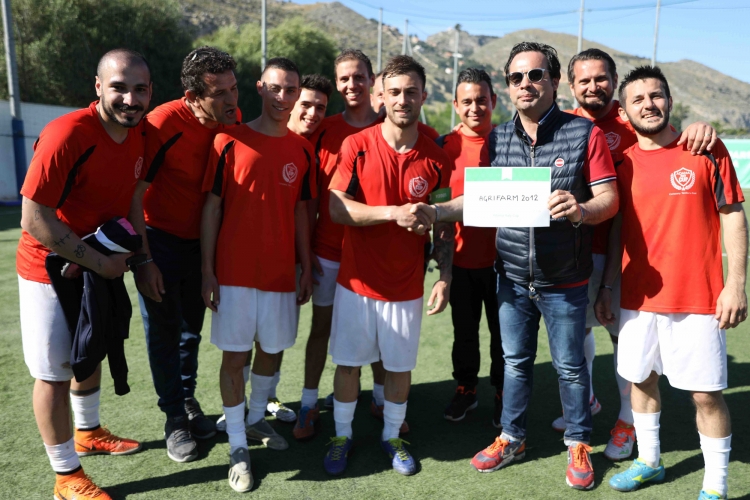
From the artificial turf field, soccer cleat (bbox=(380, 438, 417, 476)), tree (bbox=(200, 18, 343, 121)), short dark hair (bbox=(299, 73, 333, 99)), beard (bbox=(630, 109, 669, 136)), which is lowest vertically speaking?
the artificial turf field

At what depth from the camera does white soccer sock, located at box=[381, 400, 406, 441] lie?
12.2 ft

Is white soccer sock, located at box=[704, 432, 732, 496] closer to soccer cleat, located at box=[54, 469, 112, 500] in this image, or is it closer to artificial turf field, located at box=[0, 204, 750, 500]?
artificial turf field, located at box=[0, 204, 750, 500]

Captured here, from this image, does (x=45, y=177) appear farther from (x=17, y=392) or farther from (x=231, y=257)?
(x=17, y=392)

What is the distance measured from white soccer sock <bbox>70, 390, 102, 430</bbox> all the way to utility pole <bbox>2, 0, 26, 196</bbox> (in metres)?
16.3

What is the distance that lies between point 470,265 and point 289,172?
4.99 feet

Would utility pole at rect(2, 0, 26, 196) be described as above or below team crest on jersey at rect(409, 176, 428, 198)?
above

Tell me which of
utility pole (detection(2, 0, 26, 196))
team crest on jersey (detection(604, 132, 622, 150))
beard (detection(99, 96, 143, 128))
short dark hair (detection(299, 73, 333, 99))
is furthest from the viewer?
utility pole (detection(2, 0, 26, 196))

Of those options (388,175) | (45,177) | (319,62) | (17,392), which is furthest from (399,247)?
(319,62)

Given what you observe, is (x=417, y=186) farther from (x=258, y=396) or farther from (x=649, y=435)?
(x=649, y=435)

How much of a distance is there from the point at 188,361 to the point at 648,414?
3.01 m

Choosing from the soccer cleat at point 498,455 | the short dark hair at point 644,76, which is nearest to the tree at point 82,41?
the short dark hair at point 644,76

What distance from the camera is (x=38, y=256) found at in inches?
123

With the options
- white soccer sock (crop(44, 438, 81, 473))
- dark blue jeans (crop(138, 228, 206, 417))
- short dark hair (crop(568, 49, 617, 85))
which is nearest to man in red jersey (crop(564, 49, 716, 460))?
short dark hair (crop(568, 49, 617, 85))

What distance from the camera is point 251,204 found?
11.4 ft
